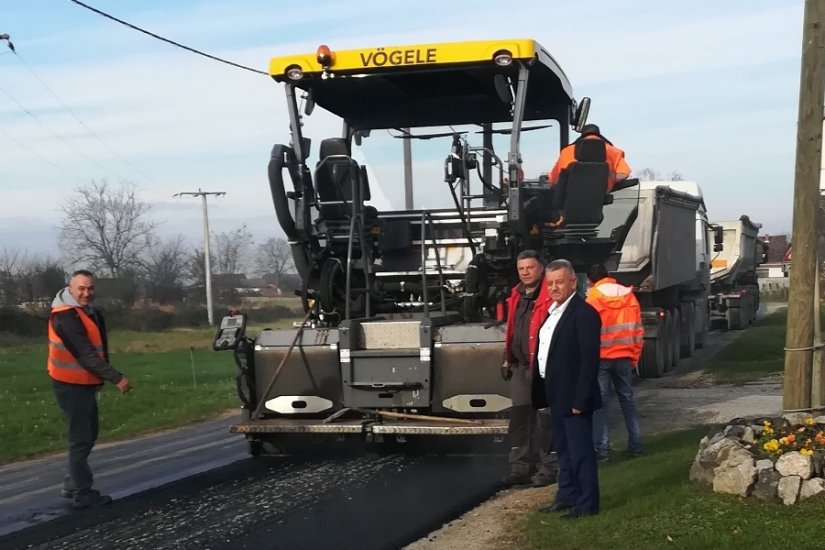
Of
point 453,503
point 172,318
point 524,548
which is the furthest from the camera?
point 172,318

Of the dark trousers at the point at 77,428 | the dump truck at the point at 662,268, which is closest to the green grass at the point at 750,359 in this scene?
the dump truck at the point at 662,268

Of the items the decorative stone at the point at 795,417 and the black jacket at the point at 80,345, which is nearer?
the decorative stone at the point at 795,417

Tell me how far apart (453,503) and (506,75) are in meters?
3.84

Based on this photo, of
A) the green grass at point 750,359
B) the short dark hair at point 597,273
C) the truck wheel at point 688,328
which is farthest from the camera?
the truck wheel at point 688,328

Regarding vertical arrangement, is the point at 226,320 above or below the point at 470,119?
below

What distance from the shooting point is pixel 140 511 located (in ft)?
24.0

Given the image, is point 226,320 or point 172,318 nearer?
point 226,320

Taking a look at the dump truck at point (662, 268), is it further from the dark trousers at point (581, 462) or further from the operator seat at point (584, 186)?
the dark trousers at point (581, 462)

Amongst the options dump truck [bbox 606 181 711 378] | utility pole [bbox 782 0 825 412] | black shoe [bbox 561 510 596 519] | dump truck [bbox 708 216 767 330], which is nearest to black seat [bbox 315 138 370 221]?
black shoe [bbox 561 510 596 519]

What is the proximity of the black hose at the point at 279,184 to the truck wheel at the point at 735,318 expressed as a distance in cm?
2064

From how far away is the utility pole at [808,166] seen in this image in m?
6.55

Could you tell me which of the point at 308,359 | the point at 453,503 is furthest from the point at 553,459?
the point at 308,359

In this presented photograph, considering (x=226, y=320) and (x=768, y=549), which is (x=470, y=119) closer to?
(x=226, y=320)

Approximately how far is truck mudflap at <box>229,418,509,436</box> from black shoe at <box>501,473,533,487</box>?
373mm
